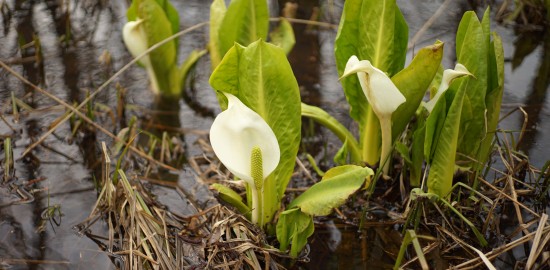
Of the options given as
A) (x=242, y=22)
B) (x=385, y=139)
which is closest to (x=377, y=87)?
(x=385, y=139)

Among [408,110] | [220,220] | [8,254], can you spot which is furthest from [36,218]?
[408,110]

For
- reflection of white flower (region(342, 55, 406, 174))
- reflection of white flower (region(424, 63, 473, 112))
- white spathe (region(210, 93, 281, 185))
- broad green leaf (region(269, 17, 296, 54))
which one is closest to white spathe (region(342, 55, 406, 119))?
reflection of white flower (region(342, 55, 406, 174))

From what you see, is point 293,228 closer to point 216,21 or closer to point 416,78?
point 416,78

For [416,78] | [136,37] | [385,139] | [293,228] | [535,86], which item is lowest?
[535,86]

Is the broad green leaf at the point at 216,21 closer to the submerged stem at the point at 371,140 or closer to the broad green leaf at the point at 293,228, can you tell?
the submerged stem at the point at 371,140

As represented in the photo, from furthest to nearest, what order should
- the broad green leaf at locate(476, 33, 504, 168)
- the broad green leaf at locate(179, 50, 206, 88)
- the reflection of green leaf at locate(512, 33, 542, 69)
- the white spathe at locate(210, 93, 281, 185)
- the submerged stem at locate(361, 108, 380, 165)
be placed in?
the reflection of green leaf at locate(512, 33, 542, 69) → the broad green leaf at locate(179, 50, 206, 88) → the submerged stem at locate(361, 108, 380, 165) → the broad green leaf at locate(476, 33, 504, 168) → the white spathe at locate(210, 93, 281, 185)

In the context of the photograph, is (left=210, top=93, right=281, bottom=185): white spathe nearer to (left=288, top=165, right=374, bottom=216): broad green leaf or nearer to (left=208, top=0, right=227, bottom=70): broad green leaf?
(left=288, top=165, right=374, bottom=216): broad green leaf
